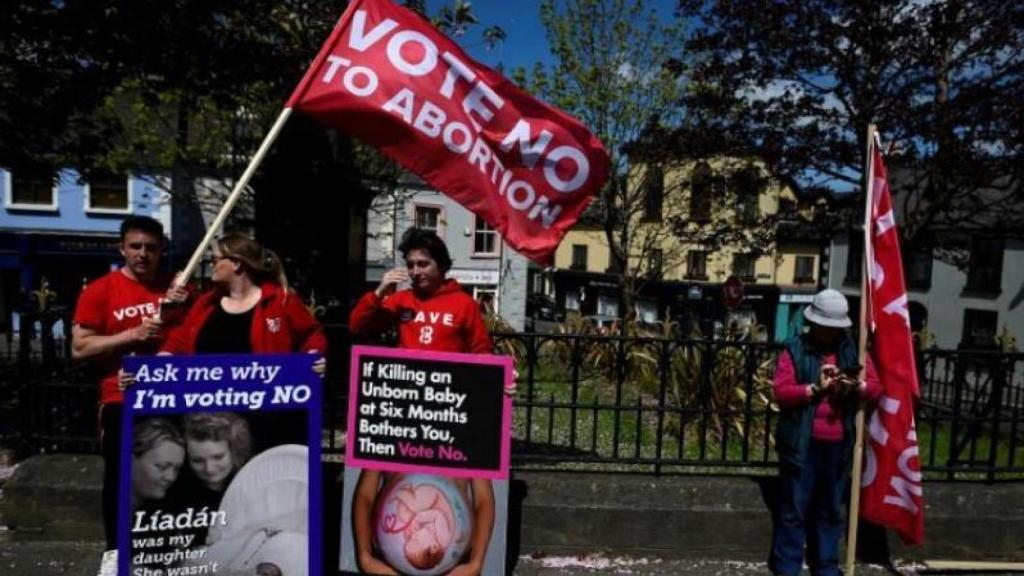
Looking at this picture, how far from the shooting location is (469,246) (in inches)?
1233

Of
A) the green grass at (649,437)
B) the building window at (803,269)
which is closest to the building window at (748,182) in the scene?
the green grass at (649,437)

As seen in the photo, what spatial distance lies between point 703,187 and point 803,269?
110 ft

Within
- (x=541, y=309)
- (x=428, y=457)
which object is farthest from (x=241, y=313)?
(x=541, y=309)

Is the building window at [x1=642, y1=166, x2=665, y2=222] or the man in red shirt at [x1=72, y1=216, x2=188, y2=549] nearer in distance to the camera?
the man in red shirt at [x1=72, y1=216, x2=188, y2=549]

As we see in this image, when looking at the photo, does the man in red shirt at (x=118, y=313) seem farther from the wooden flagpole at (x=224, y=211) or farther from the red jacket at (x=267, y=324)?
the wooden flagpole at (x=224, y=211)

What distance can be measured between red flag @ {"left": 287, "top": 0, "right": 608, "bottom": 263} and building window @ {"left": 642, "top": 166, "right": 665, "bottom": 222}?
13.4 meters

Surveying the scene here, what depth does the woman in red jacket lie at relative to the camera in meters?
3.27

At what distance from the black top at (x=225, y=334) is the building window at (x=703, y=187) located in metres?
8.93

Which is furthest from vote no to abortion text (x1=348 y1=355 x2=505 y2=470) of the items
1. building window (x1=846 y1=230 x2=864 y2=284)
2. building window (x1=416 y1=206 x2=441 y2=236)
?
building window (x1=846 y1=230 x2=864 y2=284)

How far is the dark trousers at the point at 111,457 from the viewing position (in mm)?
3400

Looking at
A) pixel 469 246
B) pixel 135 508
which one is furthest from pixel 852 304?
pixel 135 508

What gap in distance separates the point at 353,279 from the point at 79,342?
21.4 feet

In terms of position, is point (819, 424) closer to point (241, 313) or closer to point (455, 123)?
point (455, 123)

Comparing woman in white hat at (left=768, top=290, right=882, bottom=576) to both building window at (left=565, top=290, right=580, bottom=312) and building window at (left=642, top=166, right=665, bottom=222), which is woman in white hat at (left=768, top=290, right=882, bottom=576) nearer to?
building window at (left=642, top=166, right=665, bottom=222)
